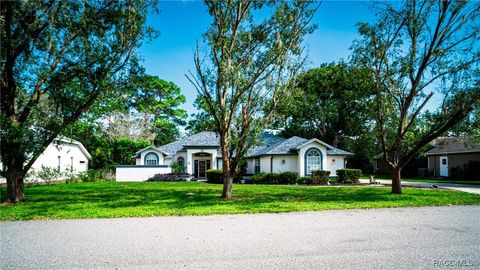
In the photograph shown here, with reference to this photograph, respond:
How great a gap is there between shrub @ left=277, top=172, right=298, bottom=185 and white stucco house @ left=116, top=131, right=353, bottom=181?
1684mm

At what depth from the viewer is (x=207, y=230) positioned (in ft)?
24.0

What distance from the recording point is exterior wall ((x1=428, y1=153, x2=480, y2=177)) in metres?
30.5

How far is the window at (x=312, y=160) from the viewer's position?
26.0 metres

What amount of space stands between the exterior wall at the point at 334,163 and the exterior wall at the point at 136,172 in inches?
583

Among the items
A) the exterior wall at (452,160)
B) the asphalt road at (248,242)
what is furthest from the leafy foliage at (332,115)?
the asphalt road at (248,242)

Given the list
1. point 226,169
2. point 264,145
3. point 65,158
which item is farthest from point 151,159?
point 226,169

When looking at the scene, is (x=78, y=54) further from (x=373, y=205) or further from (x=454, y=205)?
(x=454, y=205)

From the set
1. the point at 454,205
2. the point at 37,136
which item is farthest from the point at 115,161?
the point at 454,205

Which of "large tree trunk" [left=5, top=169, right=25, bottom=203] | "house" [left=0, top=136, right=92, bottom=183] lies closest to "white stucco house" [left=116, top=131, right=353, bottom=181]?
"house" [left=0, top=136, right=92, bottom=183]

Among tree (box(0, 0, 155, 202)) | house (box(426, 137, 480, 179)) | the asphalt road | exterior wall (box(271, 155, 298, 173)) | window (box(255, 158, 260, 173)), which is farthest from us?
house (box(426, 137, 480, 179))

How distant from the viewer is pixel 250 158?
31.3 m

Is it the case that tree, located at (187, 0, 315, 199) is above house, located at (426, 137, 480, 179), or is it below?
above

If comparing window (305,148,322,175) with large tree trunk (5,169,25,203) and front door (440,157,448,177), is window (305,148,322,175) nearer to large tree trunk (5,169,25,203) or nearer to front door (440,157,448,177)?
front door (440,157,448,177)

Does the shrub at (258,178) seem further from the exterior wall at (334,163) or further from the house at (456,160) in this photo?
the house at (456,160)
